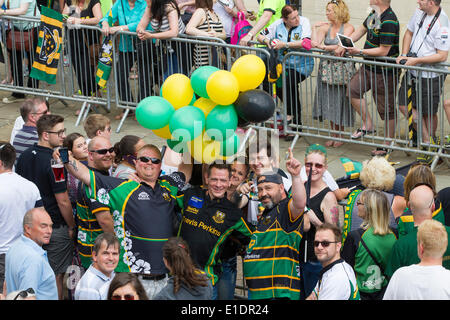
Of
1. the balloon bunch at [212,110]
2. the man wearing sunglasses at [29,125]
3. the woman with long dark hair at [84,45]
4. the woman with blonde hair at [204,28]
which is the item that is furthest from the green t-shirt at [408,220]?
the woman with long dark hair at [84,45]

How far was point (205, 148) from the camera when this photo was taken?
23.5ft

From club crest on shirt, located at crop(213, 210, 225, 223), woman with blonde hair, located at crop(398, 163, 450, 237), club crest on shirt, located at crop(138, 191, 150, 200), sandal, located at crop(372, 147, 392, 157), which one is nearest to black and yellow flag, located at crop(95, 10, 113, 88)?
sandal, located at crop(372, 147, 392, 157)

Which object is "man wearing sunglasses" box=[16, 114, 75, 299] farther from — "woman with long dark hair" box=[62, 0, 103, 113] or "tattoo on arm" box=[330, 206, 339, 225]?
"woman with long dark hair" box=[62, 0, 103, 113]

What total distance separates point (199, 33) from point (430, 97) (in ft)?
9.86

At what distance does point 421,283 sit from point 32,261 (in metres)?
2.79

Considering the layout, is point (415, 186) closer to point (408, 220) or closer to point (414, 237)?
point (408, 220)

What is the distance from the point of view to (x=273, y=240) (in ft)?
22.4

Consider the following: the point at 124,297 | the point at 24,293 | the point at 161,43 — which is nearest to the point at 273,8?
the point at 161,43

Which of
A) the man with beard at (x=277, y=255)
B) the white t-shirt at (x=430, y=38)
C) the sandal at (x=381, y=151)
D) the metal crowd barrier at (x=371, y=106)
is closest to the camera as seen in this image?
the man with beard at (x=277, y=255)

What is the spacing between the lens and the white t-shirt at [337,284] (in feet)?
20.4

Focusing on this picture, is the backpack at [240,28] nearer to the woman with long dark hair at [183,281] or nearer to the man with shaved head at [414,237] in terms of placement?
the man with shaved head at [414,237]

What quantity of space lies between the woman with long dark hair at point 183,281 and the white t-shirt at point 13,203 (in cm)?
158

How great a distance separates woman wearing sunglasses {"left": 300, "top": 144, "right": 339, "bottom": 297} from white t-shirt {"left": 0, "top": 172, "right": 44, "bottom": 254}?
2.26m
